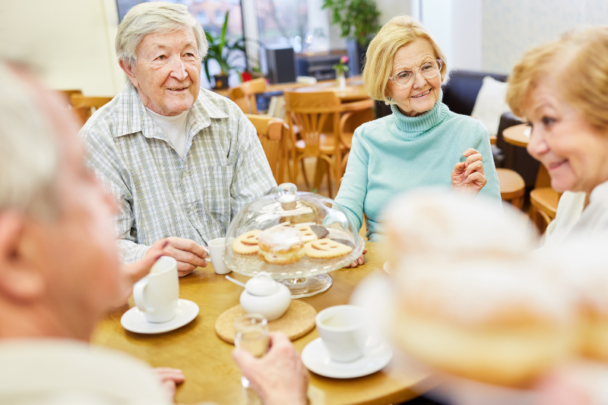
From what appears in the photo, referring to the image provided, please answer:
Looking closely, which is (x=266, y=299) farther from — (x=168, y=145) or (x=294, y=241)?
(x=168, y=145)

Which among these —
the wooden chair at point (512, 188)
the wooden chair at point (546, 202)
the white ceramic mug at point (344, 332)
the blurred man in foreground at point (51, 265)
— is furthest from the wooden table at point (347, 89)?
the blurred man in foreground at point (51, 265)

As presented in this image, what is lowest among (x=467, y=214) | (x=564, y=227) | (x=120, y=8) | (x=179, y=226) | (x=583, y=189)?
(x=179, y=226)

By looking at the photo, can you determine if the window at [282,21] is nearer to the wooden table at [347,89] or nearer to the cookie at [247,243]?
the wooden table at [347,89]

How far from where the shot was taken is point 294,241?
1208 mm

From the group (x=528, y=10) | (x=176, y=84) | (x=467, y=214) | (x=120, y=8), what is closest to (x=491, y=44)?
(x=528, y=10)

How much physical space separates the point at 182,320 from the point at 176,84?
0.92m

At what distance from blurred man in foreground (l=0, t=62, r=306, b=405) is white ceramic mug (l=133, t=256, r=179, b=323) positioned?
0.55m

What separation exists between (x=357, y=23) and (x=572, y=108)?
5.47 metres

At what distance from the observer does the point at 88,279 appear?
0.48 meters

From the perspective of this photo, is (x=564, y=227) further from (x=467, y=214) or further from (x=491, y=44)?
(x=491, y=44)

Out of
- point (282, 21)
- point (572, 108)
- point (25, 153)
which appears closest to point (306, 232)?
point (572, 108)

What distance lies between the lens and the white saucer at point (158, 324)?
1089mm

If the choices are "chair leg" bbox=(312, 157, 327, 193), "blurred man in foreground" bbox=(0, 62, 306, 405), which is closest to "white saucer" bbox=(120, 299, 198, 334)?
"blurred man in foreground" bbox=(0, 62, 306, 405)

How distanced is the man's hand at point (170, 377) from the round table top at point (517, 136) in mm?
2401
